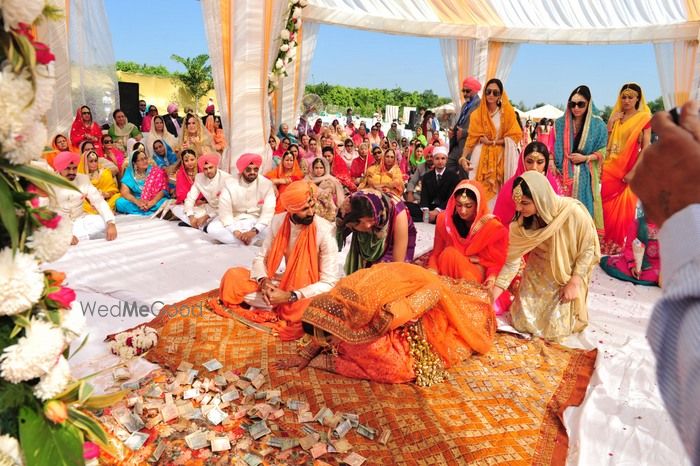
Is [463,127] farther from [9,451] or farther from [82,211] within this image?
[9,451]

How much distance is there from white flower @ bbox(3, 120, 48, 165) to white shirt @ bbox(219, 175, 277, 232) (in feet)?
11.3

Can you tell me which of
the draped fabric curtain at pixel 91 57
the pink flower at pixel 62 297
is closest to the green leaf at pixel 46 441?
the pink flower at pixel 62 297

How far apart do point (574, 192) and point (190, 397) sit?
3826 mm

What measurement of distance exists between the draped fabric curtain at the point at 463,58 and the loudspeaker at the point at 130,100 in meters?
5.78

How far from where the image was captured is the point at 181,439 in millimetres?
1908

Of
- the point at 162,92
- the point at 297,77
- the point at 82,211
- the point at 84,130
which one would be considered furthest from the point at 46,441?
the point at 162,92

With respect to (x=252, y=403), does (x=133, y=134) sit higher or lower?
higher

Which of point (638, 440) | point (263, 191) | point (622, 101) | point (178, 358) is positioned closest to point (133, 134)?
point (263, 191)

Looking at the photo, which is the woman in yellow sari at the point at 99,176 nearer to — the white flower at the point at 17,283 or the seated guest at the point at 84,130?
the seated guest at the point at 84,130

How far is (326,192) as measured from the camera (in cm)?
321

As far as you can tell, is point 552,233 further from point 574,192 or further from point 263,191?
point 263,191

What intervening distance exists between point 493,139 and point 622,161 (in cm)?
113

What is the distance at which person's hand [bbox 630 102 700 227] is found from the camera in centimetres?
68

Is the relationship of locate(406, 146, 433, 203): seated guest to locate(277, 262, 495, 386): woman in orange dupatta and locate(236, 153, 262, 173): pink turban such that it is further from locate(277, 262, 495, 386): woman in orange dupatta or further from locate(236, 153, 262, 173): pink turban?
locate(277, 262, 495, 386): woman in orange dupatta
